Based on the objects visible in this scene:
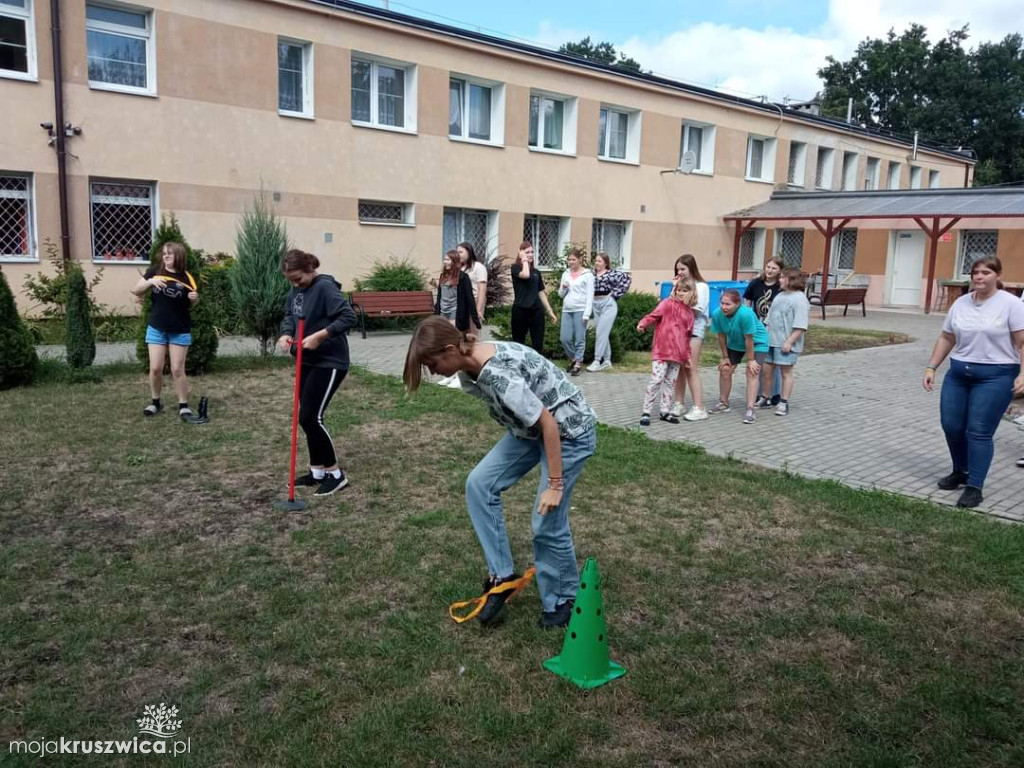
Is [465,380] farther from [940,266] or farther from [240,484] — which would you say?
[940,266]

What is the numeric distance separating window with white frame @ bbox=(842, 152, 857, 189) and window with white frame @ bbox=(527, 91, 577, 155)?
14.8m

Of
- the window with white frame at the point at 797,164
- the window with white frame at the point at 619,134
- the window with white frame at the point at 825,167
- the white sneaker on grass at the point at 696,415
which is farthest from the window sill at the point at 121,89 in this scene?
the window with white frame at the point at 825,167

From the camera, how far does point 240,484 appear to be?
20.4 feet

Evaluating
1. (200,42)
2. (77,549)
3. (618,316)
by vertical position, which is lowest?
(77,549)

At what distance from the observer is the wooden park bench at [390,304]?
16.1 metres

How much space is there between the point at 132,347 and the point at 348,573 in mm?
10172

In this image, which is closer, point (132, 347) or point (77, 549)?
point (77, 549)

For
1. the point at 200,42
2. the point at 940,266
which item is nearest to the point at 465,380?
the point at 200,42

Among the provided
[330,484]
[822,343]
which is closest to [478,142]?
[822,343]

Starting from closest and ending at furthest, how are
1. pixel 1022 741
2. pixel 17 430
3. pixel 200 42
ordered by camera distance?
pixel 1022 741
pixel 17 430
pixel 200 42

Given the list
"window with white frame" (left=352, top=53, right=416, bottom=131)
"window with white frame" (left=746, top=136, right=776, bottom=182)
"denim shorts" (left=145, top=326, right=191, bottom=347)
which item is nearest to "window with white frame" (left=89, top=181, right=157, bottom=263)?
"window with white frame" (left=352, top=53, right=416, bottom=131)

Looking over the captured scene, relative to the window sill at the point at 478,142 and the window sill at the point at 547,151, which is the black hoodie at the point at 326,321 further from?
the window sill at the point at 547,151

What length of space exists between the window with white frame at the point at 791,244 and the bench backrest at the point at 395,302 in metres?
17.5

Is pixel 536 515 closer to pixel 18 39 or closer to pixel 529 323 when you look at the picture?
pixel 529 323
